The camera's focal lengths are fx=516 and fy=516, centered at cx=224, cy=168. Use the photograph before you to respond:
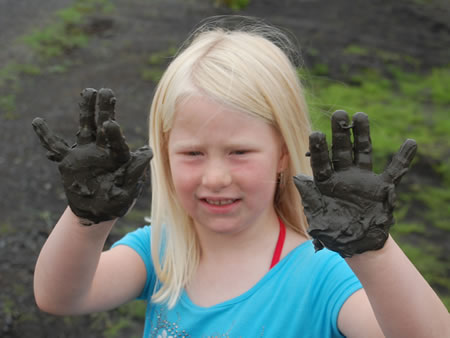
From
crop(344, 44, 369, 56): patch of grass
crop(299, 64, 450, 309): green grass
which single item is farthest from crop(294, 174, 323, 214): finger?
crop(344, 44, 369, 56): patch of grass

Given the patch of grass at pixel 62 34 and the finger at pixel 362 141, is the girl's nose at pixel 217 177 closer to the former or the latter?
the finger at pixel 362 141

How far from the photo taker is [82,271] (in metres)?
1.61

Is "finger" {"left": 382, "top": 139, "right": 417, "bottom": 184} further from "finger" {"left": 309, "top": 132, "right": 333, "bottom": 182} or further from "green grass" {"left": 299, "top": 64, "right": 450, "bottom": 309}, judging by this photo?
"green grass" {"left": 299, "top": 64, "right": 450, "bottom": 309}

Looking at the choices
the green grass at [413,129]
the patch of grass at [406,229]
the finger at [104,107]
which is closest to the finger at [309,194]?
the finger at [104,107]

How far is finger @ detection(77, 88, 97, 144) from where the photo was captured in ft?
4.68

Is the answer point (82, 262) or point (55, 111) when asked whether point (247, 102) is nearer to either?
point (82, 262)

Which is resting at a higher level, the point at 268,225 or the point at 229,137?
the point at 229,137

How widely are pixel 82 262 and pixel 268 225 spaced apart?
0.64m

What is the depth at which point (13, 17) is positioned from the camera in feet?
26.5

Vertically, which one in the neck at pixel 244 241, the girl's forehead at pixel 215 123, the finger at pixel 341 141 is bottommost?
the neck at pixel 244 241

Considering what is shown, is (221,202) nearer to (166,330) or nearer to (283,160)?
(283,160)

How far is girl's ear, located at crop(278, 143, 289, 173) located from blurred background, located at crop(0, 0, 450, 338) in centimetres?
38

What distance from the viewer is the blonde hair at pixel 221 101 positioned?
1620mm

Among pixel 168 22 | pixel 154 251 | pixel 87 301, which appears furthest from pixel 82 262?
pixel 168 22
